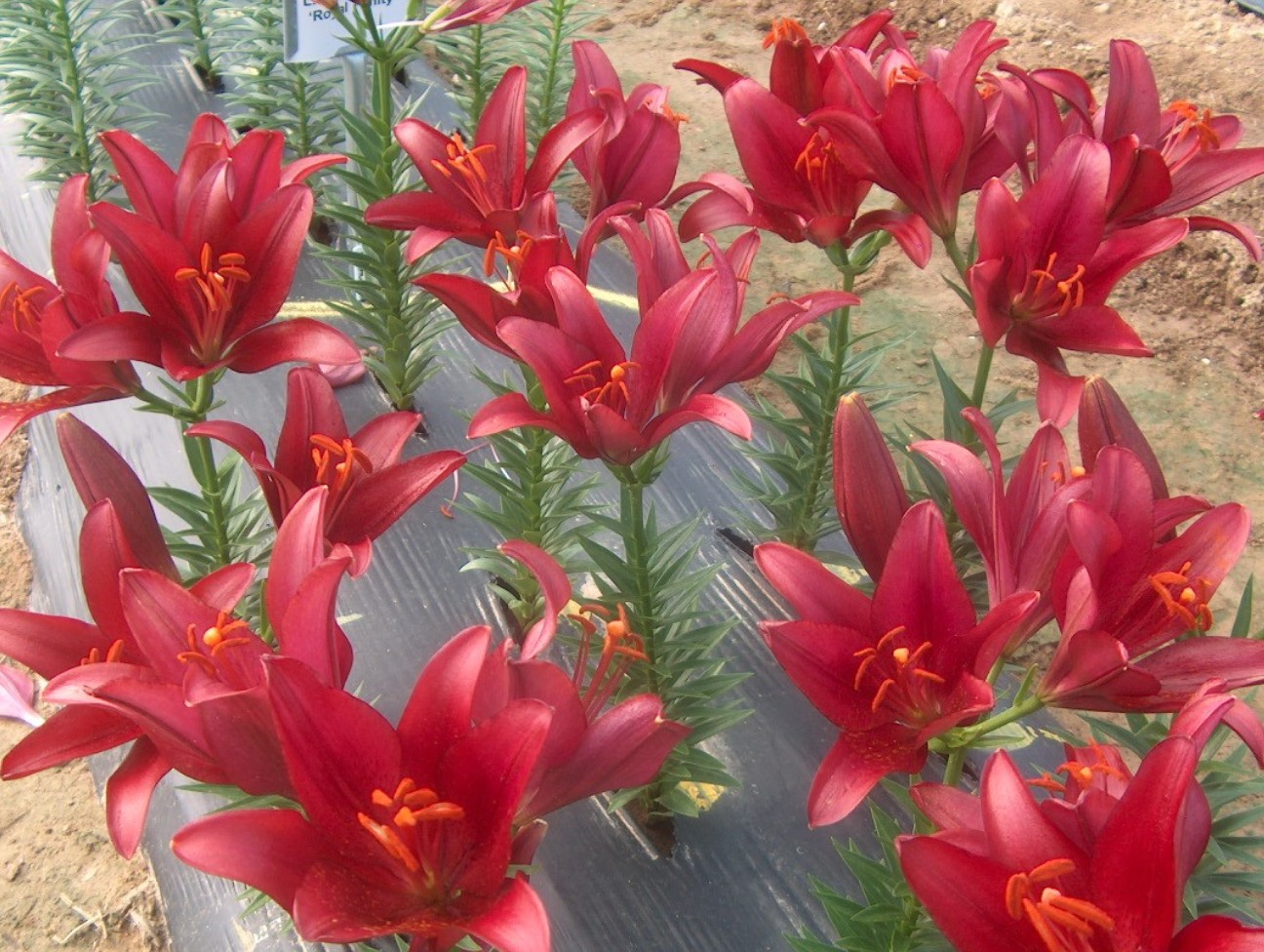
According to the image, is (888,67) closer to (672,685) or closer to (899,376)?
(672,685)

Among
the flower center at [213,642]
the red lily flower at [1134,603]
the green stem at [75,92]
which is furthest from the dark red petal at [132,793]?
the green stem at [75,92]

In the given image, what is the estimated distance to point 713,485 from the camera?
6.49ft

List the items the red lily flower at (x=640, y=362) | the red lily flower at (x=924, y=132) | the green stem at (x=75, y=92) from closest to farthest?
the red lily flower at (x=640, y=362), the red lily flower at (x=924, y=132), the green stem at (x=75, y=92)

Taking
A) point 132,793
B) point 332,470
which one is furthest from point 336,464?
point 132,793

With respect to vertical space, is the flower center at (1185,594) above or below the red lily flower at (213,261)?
below

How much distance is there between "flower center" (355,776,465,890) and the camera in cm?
61

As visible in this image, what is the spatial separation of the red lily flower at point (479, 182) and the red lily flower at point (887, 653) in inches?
Answer: 21.7

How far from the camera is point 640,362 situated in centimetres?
94

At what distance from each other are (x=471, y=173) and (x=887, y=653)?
2.22ft

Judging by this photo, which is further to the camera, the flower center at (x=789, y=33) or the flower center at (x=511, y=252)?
the flower center at (x=789, y=33)

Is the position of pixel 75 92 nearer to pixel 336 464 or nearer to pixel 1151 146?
pixel 336 464

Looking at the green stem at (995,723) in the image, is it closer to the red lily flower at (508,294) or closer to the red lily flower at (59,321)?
the red lily flower at (508,294)

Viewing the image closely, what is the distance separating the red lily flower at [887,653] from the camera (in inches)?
30.7

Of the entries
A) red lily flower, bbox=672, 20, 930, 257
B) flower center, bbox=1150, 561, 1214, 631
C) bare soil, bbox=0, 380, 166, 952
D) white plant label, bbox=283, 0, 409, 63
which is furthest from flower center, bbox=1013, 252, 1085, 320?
bare soil, bbox=0, 380, 166, 952
